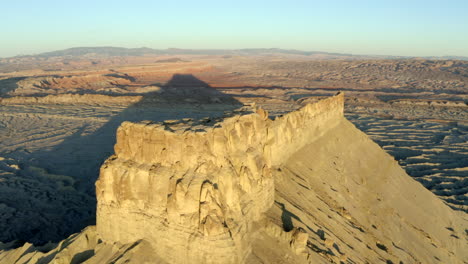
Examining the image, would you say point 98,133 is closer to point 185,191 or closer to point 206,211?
point 185,191

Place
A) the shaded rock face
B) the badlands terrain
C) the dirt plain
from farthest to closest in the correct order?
1. the dirt plain
2. the badlands terrain
3. the shaded rock face

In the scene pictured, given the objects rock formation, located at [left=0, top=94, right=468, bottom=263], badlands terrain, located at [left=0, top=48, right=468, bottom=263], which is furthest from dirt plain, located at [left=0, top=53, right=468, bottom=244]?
rock formation, located at [left=0, top=94, right=468, bottom=263]

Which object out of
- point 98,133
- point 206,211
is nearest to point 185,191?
point 206,211

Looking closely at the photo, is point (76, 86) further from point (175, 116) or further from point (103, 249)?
point (103, 249)

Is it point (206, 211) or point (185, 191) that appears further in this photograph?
point (185, 191)

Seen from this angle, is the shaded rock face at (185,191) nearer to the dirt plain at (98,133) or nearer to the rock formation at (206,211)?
the rock formation at (206,211)

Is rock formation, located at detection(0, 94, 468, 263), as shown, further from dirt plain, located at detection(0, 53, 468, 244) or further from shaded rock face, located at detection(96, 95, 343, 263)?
dirt plain, located at detection(0, 53, 468, 244)

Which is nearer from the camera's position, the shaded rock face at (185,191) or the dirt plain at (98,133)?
the shaded rock face at (185,191)

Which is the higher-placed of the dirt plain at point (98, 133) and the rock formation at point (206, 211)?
the rock formation at point (206, 211)

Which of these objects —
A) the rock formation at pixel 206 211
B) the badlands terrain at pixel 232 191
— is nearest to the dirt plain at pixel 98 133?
the badlands terrain at pixel 232 191
